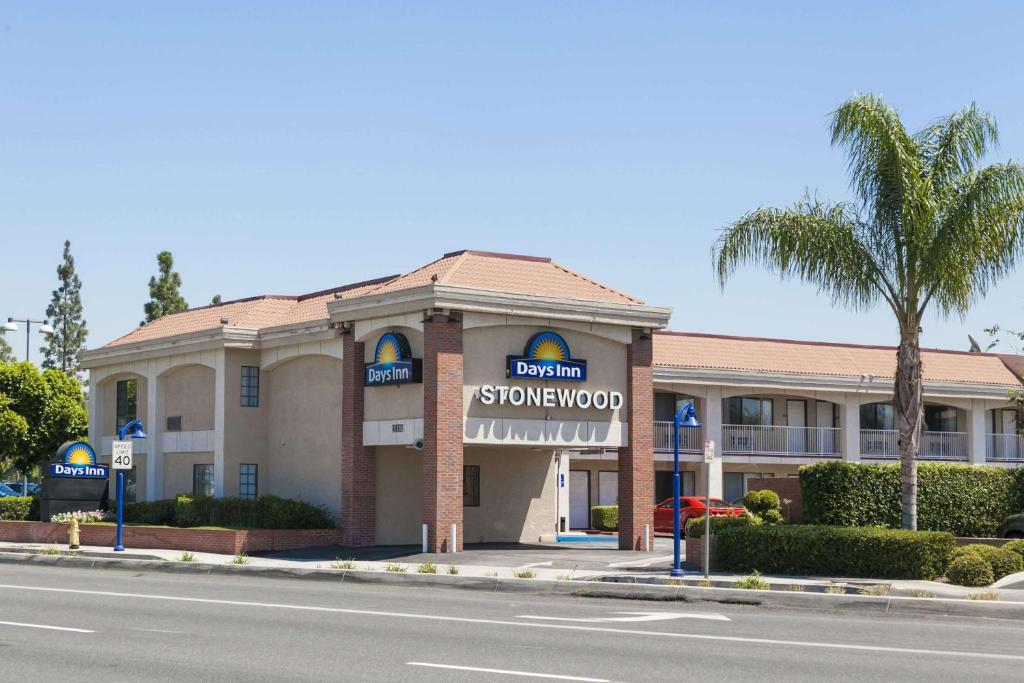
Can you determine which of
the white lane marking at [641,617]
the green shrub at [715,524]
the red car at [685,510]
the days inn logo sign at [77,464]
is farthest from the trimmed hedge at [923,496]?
the days inn logo sign at [77,464]

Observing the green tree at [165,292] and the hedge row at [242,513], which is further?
the green tree at [165,292]

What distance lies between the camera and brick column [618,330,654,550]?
34.4 m

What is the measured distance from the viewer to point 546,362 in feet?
108

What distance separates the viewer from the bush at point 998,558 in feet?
82.6

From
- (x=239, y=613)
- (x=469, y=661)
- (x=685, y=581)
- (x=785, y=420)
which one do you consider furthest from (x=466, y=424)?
(x=785, y=420)

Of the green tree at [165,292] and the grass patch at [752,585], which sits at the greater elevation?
the green tree at [165,292]

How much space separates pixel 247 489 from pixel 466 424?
33.1 ft

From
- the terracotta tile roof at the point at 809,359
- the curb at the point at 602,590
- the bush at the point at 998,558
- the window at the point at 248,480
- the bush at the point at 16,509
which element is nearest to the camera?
the curb at the point at 602,590

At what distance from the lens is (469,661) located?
43.4ft

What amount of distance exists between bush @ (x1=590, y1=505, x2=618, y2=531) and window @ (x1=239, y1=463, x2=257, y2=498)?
13.9m

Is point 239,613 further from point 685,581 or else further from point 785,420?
point 785,420

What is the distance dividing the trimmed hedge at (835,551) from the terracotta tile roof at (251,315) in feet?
45.9

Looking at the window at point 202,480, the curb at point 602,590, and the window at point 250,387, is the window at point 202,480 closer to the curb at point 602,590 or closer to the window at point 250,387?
the window at point 250,387

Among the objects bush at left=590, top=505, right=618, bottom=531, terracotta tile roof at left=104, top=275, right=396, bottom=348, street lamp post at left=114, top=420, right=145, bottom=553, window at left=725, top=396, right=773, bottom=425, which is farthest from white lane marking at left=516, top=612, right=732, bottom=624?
window at left=725, top=396, right=773, bottom=425
